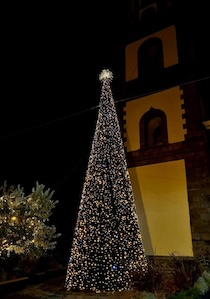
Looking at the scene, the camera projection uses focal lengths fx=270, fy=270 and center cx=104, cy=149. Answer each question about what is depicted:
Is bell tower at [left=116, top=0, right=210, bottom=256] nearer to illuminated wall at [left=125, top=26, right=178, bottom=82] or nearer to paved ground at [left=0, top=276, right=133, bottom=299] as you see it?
illuminated wall at [left=125, top=26, right=178, bottom=82]

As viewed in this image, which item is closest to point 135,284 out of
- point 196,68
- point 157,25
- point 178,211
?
point 178,211

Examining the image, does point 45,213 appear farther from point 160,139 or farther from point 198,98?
point 198,98

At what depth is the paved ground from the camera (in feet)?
22.0

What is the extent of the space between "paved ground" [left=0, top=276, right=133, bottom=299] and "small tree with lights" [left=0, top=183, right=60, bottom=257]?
61.8 inches

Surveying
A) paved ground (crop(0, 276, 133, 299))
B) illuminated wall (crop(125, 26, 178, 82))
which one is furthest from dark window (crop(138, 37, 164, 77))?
paved ground (crop(0, 276, 133, 299))

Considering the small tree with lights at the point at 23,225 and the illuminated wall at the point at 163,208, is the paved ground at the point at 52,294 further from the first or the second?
the illuminated wall at the point at 163,208

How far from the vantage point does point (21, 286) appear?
26.9 ft

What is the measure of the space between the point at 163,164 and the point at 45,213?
16.9 ft

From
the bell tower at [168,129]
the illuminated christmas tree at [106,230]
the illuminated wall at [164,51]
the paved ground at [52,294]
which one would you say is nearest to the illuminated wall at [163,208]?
the bell tower at [168,129]

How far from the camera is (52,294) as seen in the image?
7.16 m

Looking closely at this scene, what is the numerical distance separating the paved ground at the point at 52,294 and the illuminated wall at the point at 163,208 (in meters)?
3.01

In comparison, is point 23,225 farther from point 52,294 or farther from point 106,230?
point 106,230

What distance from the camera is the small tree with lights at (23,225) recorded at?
938 centimetres

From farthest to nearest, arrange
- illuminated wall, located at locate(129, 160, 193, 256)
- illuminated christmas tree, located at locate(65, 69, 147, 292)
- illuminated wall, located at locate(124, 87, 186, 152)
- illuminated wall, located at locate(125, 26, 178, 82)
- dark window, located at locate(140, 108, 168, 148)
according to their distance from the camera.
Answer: illuminated wall, located at locate(125, 26, 178, 82), dark window, located at locate(140, 108, 168, 148), illuminated wall, located at locate(124, 87, 186, 152), illuminated wall, located at locate(129, 160, 193, 256), illuminated christmas tree, located at locate(65, 69, 147, 292)
